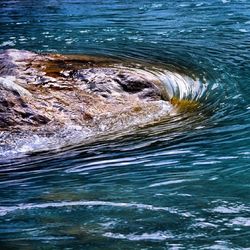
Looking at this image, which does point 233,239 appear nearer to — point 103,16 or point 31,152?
point 31,152

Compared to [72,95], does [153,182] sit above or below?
below

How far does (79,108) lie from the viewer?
644 cm

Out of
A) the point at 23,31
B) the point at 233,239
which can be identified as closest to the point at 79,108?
the point at 233,239

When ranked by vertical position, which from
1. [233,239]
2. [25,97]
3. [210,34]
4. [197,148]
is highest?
[210,34]

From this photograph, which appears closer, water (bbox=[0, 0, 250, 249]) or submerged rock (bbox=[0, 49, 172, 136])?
water (bbox=[0, 0, 250, 249])

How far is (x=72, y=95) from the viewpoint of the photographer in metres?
6.78

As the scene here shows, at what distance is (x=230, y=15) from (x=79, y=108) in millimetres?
6319

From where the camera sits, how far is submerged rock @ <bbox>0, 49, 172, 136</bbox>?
614 cm

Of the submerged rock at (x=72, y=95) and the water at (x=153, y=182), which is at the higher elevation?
the submerged rock at (x=72, y=95)

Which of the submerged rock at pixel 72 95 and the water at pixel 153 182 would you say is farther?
the submerged rock at pixel 72 95

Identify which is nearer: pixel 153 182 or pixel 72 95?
pixel 153 182

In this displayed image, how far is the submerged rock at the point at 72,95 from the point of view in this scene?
20.1 feet

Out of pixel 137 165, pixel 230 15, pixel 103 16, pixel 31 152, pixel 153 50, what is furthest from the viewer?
pixel 103 16

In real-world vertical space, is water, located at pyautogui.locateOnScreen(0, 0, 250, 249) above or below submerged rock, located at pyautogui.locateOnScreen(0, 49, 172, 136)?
below
